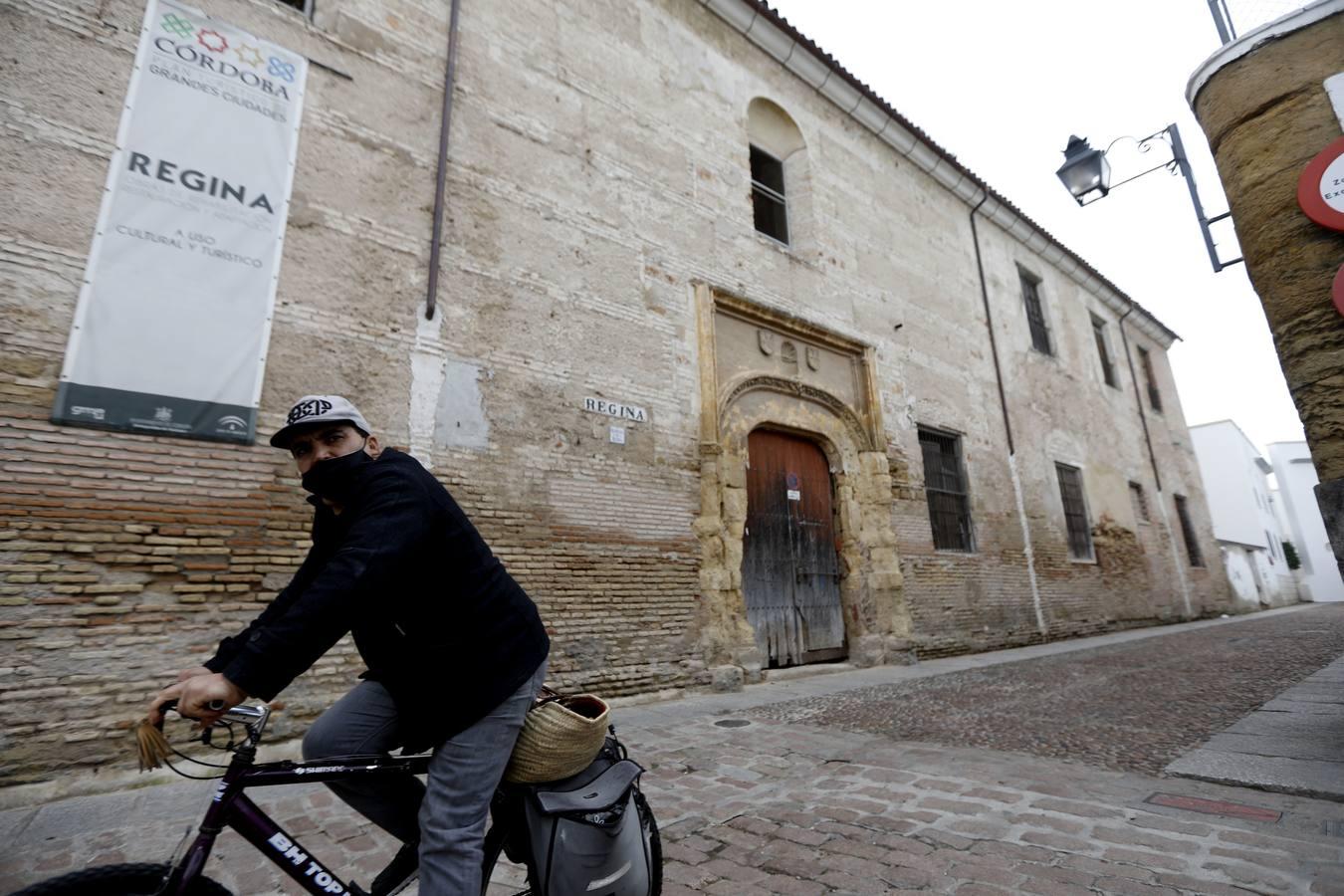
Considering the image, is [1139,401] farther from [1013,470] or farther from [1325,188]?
[1325,188]

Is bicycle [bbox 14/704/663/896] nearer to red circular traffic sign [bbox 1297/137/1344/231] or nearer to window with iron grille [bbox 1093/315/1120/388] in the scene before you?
red circular traffic sign [bbox 1297/137/1344/231]

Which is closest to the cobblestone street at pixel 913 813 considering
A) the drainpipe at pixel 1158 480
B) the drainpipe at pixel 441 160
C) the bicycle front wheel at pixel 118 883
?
the bicycle front wheel at pixel 118 883

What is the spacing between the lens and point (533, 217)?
21.0 ft

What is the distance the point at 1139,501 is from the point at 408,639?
17.7 meters

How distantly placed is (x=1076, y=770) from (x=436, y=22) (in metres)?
7.70

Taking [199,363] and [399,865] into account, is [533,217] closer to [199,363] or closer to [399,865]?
[199,363]

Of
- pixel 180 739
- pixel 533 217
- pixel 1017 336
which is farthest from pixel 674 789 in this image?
pixel 1017 336

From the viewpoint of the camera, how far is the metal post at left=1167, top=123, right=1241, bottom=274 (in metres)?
5.75

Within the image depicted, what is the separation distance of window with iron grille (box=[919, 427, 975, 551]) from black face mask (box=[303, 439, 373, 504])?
9.08 metres

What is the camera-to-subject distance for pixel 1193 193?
6.08 meters

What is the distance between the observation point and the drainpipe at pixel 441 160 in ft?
18.1

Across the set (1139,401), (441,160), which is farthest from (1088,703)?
(1139,401)

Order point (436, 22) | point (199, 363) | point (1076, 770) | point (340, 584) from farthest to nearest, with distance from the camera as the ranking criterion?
point (436, 22), point (199, 363), point (1076, 770), point (340, 584)

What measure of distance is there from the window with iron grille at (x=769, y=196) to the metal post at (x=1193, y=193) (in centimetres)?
454
